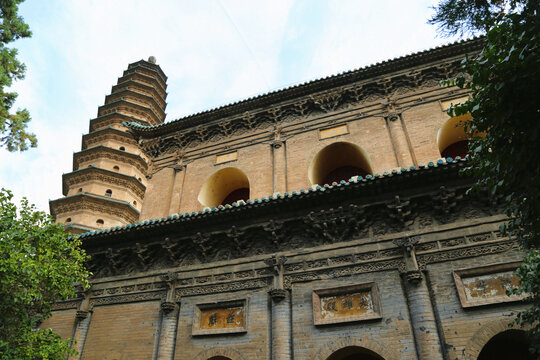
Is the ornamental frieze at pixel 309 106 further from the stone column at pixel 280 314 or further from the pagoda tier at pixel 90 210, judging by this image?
the pagoda tier at pixel 90 210

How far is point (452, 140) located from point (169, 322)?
9110mm

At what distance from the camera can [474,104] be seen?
4.37m

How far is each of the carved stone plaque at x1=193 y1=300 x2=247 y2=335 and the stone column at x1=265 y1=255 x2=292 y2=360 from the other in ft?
2.40

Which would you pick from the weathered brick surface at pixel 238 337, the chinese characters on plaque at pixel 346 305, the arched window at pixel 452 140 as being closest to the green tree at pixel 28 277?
the weathered brick surface at pixel 238 337

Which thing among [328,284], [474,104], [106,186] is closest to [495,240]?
[328,284]

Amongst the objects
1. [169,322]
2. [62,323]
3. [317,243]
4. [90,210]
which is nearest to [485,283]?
[317,243]

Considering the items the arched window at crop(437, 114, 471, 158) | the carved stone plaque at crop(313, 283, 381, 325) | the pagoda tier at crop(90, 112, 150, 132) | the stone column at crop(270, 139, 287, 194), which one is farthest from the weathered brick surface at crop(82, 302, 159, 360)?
the pagoda tier at crop(90, 112, 150, 132)

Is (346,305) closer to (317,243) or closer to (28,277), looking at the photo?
(317,243)

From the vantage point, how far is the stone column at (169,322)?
864 centimetres

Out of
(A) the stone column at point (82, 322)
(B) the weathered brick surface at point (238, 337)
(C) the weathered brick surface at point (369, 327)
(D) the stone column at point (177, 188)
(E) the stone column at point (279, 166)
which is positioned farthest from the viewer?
(D) the stone column at point (177, 188)

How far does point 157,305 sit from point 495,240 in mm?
7551

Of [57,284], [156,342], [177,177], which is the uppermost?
[177,177]

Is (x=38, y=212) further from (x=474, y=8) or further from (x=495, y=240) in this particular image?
(x=495, y=240)

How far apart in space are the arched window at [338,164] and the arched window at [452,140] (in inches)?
86.3
